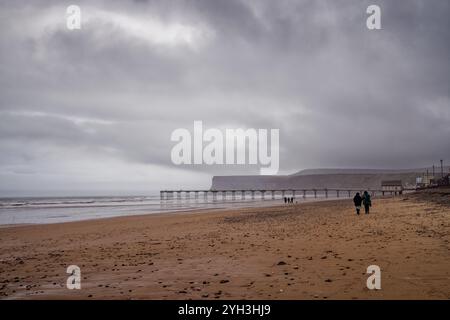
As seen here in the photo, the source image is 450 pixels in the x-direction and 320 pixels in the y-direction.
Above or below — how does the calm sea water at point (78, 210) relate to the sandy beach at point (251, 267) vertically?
below

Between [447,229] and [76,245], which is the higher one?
[447,229]

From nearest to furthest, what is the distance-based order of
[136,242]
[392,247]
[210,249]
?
[392,247]
[210,249]
[136,242]

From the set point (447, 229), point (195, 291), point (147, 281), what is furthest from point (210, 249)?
point (447, 229)

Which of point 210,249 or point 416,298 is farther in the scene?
point 210,249

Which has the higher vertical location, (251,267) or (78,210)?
(251,267)

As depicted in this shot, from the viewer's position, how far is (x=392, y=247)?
36.1ft

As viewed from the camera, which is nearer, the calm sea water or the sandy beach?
the sandy beach

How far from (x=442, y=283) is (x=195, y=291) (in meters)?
4.93

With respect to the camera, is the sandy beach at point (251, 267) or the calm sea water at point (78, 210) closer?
the sandy beach at point (251, 267)

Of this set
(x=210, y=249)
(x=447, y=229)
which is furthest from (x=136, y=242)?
(x=447, y=229)

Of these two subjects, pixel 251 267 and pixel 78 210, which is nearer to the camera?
pixel 251 267

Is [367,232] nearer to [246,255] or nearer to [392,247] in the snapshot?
[392,247]

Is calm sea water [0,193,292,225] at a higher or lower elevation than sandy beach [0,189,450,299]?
lower
